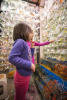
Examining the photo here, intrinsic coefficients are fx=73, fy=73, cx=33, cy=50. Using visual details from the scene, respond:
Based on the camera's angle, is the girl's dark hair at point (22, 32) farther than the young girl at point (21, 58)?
Yes

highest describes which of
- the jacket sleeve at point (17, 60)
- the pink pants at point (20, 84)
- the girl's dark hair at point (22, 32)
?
the girl's dark hair at point (22, 32)

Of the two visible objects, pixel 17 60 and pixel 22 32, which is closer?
pixel 17 60

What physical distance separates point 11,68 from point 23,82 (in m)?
1.69

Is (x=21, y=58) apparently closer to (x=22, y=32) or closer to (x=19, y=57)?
(x=19, y=57)

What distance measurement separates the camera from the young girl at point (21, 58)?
22.5 inches

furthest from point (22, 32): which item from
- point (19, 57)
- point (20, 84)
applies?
point (20, 84)

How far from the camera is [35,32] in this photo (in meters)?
2.43

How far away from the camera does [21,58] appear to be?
59 cm

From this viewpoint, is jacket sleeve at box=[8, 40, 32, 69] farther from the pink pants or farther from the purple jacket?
the pink pants

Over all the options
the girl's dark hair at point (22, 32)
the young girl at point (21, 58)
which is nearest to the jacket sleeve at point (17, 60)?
the young girl at point (21, 58)

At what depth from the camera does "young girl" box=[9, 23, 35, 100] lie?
572 millimetres

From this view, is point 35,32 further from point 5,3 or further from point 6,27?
point 5,3

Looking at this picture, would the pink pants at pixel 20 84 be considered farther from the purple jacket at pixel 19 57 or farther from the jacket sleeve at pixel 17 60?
the jacket sleeve at pixel 17 60

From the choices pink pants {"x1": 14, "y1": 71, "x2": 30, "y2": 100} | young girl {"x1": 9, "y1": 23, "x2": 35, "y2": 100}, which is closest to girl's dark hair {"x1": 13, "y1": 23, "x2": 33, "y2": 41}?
young girl {"x1": 9, "y1": 23, "x2": 35, "y2": 100}
